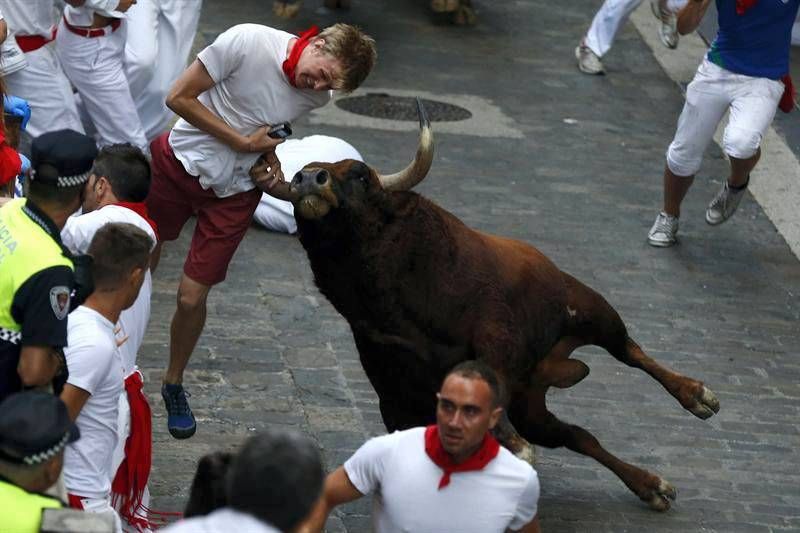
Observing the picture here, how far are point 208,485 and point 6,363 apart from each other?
911 millimetres

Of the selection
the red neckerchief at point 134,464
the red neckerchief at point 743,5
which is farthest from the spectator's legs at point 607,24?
the red neckerchief at point 134,464

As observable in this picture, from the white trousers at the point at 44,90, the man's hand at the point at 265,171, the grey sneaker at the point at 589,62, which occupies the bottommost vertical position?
the grey sneaker at the point at 589,62

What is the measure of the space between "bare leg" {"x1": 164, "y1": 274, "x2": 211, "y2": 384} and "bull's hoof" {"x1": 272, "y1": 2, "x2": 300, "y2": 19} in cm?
875

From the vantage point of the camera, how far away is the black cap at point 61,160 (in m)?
5.32

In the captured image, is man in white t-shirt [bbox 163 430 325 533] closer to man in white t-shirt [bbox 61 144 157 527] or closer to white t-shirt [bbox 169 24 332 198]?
man in white t-shirt [bbox 61 144 157 527]

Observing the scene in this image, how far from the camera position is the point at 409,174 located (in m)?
6.37

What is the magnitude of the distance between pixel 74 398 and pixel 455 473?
4.36ft

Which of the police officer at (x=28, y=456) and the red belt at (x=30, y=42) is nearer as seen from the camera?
the police officer at (x=28, y=456)

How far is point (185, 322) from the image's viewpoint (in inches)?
298

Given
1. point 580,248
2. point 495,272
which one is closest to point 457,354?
point 495,272

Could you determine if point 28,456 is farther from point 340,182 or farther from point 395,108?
point 395,108

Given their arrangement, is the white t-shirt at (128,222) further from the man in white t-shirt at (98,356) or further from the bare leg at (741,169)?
the bare leg at (741,169)

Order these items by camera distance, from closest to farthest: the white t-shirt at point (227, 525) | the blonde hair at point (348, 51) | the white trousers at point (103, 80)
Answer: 1. the white t-shirt at point (227, 525)
2. the blonde hair at point (348, 51)
3. the white trousers at point (103, 80)

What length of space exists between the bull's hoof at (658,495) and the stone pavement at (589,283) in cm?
8
